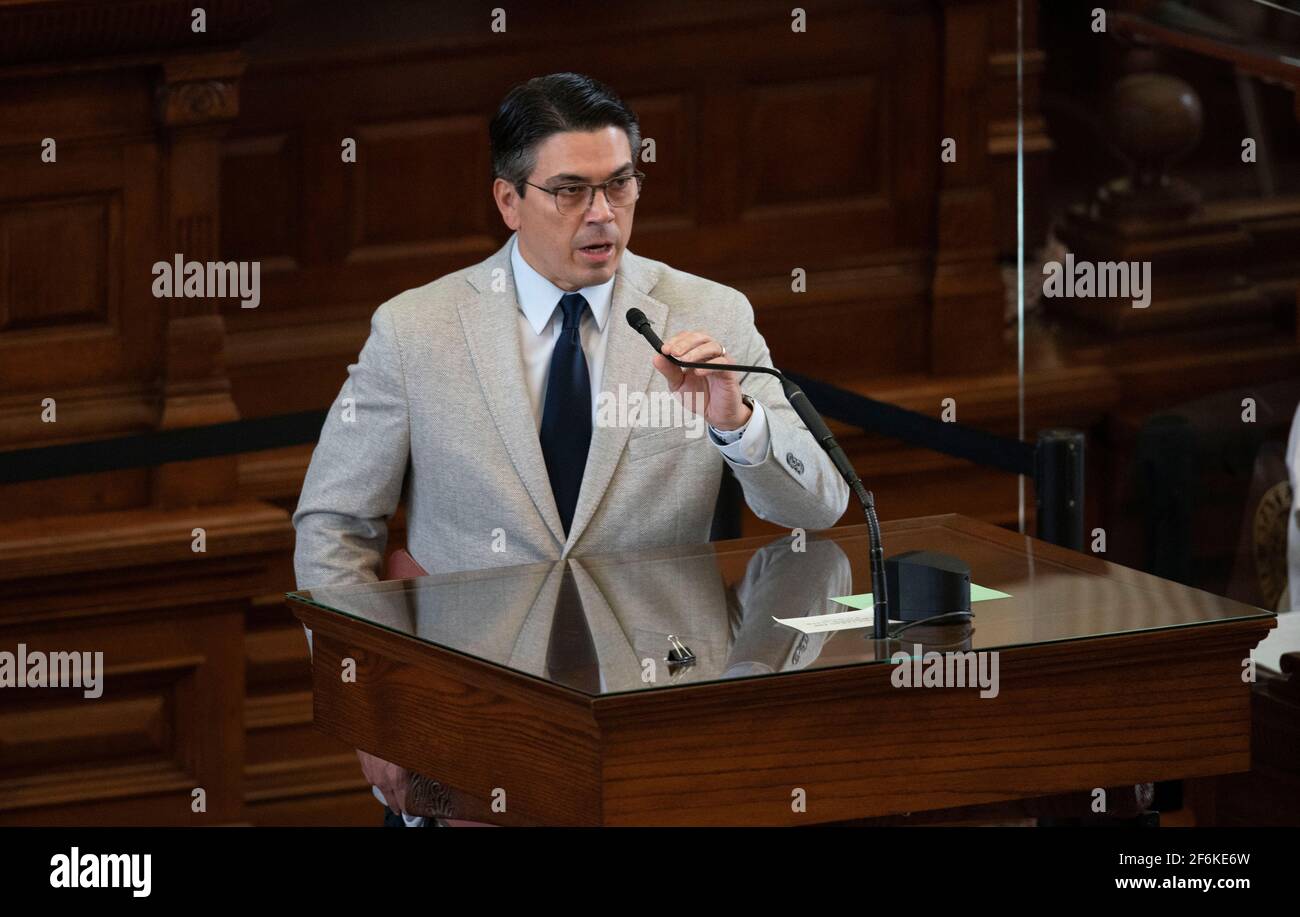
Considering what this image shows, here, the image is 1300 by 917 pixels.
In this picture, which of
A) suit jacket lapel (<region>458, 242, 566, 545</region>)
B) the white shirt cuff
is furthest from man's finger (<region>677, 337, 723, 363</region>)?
suit jacket lapel (<region>458, 242, 566, 545</region>)

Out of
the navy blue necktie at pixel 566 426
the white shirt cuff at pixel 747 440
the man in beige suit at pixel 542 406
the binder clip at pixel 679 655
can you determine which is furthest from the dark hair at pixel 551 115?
the binder clip at pixel 679 655

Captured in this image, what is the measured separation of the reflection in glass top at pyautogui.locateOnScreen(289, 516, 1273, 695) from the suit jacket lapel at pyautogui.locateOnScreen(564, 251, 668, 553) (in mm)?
255

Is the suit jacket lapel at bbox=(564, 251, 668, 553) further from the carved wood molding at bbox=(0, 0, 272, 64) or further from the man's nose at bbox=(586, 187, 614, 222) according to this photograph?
the carved wood molding at bbox=(0, 0, 272, 64)

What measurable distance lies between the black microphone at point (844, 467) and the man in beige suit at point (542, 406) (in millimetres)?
356

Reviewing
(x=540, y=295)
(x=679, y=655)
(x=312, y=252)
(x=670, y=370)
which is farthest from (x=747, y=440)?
(x=312, y=252)

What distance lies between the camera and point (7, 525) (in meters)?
4.61

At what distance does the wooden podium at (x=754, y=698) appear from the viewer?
99.9 inches

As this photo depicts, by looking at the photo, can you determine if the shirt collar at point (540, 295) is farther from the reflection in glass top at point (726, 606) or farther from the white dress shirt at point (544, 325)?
the reflection in glass top at point (726, 606)

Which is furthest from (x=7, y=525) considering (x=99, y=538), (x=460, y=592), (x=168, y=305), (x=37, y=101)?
(x=460, y=592)

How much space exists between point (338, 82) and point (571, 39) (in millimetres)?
504

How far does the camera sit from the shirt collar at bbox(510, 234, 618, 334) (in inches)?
138

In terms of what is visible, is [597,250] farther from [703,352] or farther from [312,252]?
[312,252]

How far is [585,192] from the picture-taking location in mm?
3371

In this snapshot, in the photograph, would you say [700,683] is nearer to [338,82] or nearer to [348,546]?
[348,546]
